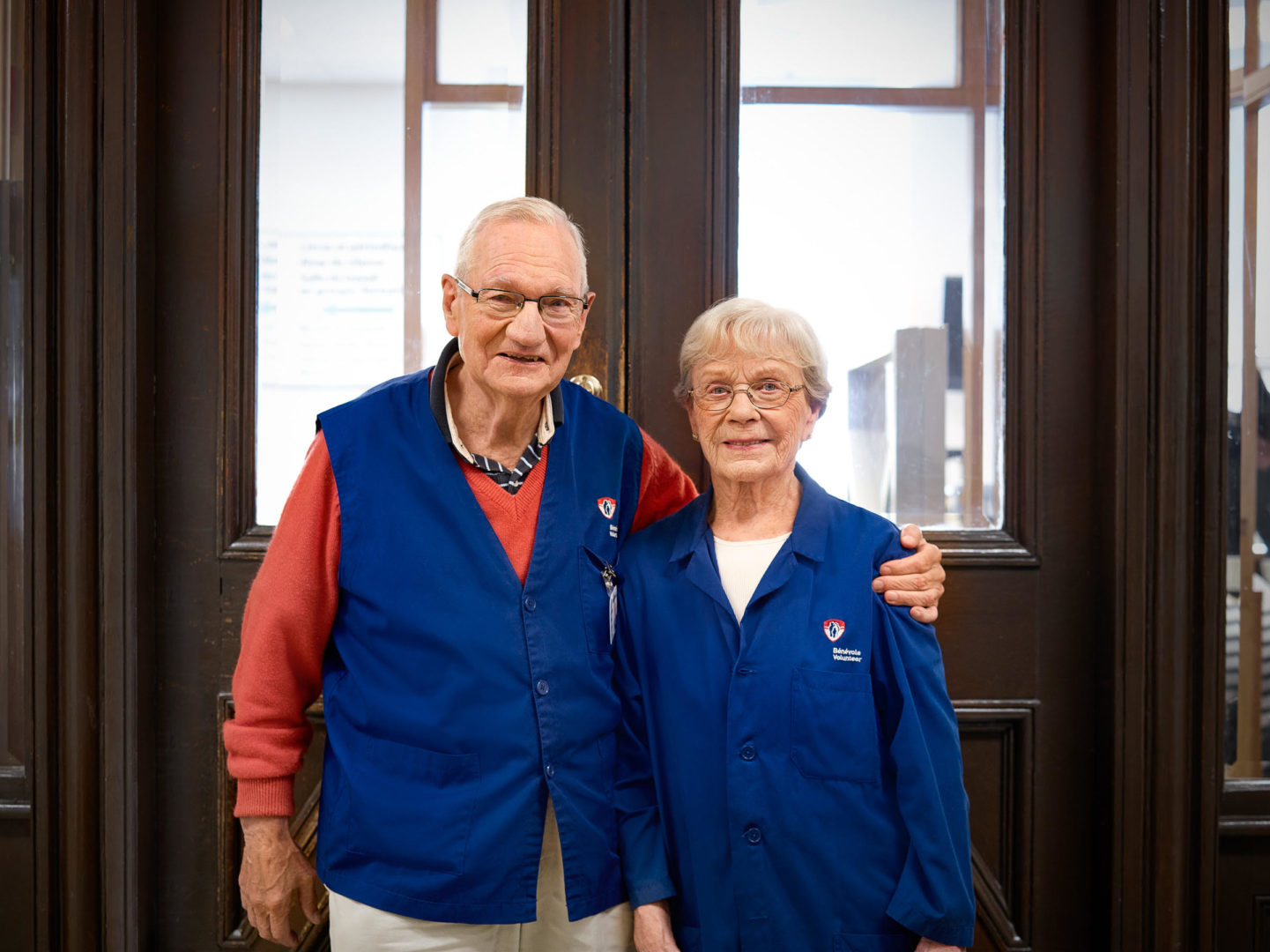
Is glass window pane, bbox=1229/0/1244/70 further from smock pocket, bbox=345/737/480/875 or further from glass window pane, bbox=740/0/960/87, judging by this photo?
smock pocket, bbox=345/737/480/875

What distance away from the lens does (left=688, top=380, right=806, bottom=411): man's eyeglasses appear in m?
1.23

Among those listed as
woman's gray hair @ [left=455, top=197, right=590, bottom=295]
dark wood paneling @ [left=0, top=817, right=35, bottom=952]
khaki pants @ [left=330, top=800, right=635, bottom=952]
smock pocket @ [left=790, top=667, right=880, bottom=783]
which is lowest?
dark wood paneling @ [left=0, top=817, right=35, bottom=952]

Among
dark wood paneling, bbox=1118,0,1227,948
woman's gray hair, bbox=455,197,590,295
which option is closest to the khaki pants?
woman's gray hair, bbox=455,197,590,295

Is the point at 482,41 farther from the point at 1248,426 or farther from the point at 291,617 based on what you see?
the point at 1248,426

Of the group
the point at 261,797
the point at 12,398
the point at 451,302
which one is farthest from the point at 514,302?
the point at 12,398

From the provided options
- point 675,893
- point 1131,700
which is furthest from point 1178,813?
point 675,893

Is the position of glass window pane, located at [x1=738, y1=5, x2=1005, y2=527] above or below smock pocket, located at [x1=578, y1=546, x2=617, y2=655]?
above

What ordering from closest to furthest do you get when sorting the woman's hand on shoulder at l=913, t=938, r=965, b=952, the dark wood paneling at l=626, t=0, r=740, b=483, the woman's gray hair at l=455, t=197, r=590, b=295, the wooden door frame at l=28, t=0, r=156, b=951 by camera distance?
1. the woman's hand on shoulder at l=913, t=938, r=965, b=952
2. the woman's gray hair at l=455, t=197, r=590, b=295
3. the wooden door frame at l=28, t=0, r=156, b=951
4. the dark wood paneling at l=626, t=0, r=740, b=483

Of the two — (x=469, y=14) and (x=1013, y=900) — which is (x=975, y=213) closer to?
(x=469, y=14)

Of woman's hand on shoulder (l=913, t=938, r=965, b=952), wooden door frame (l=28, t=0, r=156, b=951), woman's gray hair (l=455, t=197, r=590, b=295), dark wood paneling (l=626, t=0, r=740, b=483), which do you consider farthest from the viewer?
dark wood paneling (l=626, t=0, r=740, b=483)

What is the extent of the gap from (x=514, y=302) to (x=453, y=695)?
22.6 inches

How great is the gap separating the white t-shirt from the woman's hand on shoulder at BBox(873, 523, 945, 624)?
0.16m

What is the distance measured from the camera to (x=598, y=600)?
1.26 metres

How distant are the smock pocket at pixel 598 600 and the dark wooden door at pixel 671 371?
1.71 ft
